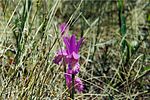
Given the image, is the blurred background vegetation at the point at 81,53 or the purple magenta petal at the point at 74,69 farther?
the blurred background vegetation at the point at 81,53

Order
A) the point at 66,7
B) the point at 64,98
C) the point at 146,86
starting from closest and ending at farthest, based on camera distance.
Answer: the point at 64,98
the point at 146,86
the point at 66,7

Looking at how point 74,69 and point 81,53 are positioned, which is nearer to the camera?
point 74,69

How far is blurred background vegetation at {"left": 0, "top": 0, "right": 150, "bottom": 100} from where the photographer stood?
1.50 metres

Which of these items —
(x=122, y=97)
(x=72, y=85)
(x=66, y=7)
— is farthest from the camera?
(x=66, y=7)

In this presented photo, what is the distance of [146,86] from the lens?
187 centimetres

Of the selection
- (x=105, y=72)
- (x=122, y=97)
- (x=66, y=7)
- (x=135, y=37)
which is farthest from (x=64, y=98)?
(x=66, y=7)

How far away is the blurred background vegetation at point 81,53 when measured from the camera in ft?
4.92

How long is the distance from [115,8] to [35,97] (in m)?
1.34

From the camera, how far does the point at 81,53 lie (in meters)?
2.02

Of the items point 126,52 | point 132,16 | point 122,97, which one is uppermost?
point 132,16

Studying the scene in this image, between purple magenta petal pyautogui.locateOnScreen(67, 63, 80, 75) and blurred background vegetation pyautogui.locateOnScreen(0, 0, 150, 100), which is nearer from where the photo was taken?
purple magenta petal pyautogui.locateOnScreen(67, 63, 80, 75)

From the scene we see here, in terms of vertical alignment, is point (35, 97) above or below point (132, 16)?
below

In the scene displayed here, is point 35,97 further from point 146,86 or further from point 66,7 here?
point 66,7

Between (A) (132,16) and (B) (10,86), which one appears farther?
(A) (132,16)
